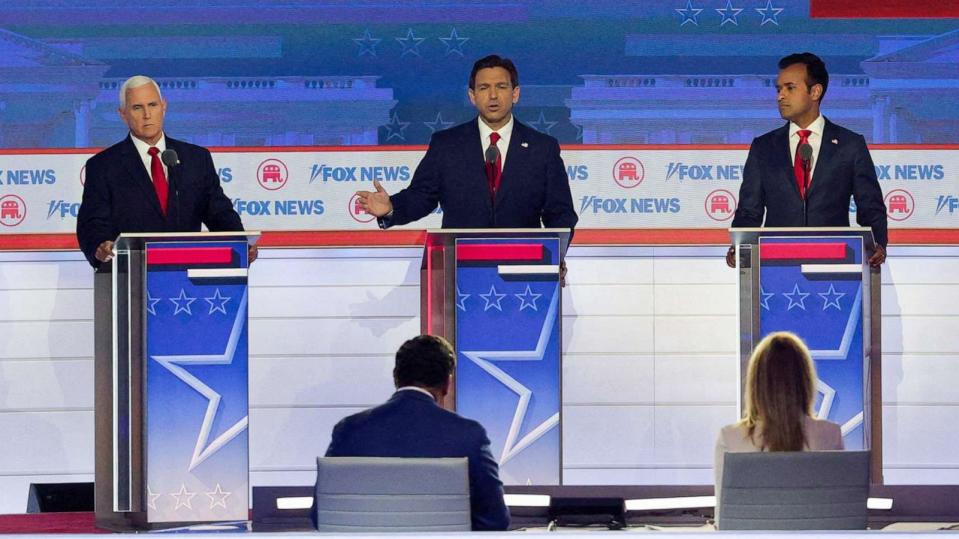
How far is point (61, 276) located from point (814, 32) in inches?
147

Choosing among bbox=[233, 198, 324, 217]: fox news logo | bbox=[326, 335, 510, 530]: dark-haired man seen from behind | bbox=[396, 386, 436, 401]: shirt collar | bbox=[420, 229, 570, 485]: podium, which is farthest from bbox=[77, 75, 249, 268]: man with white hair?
bbox=[326, 335, 510, 530]: dark-haired man seen from behind

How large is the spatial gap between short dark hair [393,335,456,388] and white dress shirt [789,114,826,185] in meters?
2.13

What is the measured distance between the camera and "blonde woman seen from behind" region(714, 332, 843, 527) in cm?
376

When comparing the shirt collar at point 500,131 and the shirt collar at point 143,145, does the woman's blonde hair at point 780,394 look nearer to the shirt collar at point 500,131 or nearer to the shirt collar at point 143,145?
the shirt collar at point 500,131

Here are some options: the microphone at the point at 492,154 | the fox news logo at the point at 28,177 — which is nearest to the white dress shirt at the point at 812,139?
the microphone at the point at 492,154

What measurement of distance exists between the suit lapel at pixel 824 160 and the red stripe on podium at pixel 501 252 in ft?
3.99

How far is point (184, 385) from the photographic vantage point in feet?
15.9

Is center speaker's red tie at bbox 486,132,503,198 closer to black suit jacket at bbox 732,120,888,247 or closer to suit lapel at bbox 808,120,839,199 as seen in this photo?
black suit jacket at bbox 732,120,888,247

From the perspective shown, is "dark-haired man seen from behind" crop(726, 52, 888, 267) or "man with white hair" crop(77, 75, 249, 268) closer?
"man with white hair" crop(77, 75, 249, 268)

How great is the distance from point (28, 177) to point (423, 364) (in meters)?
3.69

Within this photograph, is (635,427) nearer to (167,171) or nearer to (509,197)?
(509,197)

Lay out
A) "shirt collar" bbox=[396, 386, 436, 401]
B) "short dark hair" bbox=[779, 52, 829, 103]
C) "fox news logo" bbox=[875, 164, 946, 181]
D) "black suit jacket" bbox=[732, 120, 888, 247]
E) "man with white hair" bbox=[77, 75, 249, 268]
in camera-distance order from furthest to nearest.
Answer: "fox news logo" bbox=[875, 164, 946, 181] → "short dark hair" bbox=[779, 52, 829, 103] → "black suit jacket" bbox=[732, 120, 888, 247] → "man with white hair" bbox=[77, 75, 249, 268] → "shirt collar" bbox=[396, 386, 436, 401]

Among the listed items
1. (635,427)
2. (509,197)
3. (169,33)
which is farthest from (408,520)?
(169,33)

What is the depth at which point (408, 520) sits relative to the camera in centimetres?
340
